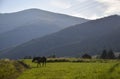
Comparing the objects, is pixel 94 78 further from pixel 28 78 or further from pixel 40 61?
pixel 40 61

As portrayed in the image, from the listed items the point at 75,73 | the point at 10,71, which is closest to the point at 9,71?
the point at 10,71

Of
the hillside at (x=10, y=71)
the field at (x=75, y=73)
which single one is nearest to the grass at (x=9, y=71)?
the hillside at (x=10, y=71)

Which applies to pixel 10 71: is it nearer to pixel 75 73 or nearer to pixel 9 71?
pixel 9 71

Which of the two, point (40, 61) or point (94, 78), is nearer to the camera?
point (94, 78)

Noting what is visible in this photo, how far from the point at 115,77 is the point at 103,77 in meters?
1.25

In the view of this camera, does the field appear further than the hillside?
No

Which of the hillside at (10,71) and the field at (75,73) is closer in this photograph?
the field at (75,73)

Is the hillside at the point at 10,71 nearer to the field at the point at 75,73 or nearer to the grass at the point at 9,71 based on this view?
the grass at the point at 9,71

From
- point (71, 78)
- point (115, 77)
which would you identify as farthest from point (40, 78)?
point (115, 77)

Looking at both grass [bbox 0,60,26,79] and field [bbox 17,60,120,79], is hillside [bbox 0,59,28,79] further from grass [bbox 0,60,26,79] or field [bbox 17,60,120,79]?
field [bbox 17,60,120,79]

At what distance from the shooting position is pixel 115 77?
3198 cm

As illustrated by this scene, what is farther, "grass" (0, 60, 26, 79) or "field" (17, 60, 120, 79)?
"grass" (0, 60, 26, 79)

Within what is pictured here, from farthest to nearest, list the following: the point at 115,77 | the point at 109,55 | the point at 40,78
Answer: the point at 109,55 < the point at 40,78 < the point at 115,77

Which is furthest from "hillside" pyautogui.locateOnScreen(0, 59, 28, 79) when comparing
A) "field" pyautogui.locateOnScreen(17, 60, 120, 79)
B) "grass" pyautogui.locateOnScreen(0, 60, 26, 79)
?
"field" pyautogui.locateOnScreen(17, 60, 120, 79)
